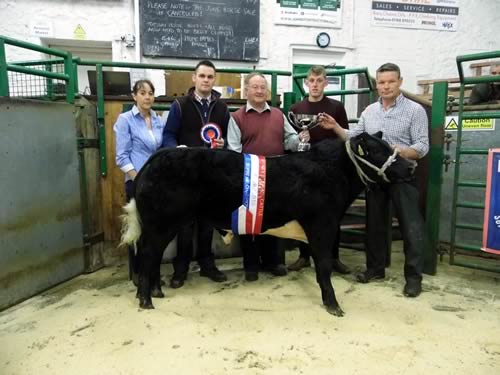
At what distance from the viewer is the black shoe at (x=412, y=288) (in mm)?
3061

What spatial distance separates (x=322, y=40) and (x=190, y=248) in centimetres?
524

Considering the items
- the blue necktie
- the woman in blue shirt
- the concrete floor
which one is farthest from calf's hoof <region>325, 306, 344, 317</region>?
the blue necktie

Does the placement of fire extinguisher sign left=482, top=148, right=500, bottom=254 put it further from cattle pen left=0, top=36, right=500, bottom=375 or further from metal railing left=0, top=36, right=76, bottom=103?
metal railing left=0, top=36, right=76, bottom=103

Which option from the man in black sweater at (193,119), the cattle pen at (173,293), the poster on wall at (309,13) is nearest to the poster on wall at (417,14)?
the poster on wall at (309,13)

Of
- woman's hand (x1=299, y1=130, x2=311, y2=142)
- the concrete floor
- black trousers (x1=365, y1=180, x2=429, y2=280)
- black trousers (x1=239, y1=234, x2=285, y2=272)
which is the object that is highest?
woman's hand (x1=299, y1=130, x2=311, y2=142)

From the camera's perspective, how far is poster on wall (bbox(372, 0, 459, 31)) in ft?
24.3

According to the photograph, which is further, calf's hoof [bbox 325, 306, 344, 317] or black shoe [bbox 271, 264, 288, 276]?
black shoe [bbox 271, 264, 288, 276]

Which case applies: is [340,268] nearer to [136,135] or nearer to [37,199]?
[136,135]

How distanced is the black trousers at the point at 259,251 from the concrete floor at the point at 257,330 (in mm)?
165

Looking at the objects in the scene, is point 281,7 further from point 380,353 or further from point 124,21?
point 380,353

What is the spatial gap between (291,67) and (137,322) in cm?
567

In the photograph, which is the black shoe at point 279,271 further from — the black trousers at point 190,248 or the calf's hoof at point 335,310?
the calf's hoof at point 335,310

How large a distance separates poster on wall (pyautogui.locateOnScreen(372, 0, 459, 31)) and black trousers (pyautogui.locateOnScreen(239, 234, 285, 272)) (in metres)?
5.59

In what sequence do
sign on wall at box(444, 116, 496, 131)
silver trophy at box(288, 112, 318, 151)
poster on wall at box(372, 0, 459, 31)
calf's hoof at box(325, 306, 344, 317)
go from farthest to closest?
poster on wall at box(372, 0, 459, 31)
sign on wall at box(444, 116, 496, 131)
silver trophy at box(288, 112, 318, 151)
calf's hoof at box(325, 306, 344, 317)
